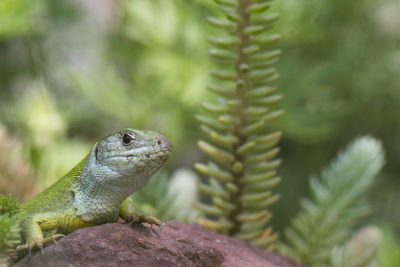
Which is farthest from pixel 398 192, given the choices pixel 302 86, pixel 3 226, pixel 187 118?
pixel 3 226

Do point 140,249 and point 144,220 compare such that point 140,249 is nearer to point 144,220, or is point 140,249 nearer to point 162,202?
point 144,220

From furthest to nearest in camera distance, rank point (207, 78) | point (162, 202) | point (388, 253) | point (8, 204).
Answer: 1. point (207, 78)
2. point (388, 253)
3. point (162, 202)
4. point (8, 204)

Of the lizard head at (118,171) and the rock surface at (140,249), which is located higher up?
the lizard head at (118,171)

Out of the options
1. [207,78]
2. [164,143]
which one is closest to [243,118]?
[164,143]

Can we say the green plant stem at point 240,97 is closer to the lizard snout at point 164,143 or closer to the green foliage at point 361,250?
the lizard snout at point 164,143

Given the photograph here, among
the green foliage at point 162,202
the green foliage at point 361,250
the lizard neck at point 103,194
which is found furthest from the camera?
the green foliage at point 162,202

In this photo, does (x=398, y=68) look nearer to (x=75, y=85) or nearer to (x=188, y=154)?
(x=188, y=154)

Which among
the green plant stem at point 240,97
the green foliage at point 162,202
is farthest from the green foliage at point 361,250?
the green foliage at point 162,202

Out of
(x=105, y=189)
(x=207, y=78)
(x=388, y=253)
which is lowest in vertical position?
(x=388, y=253)
